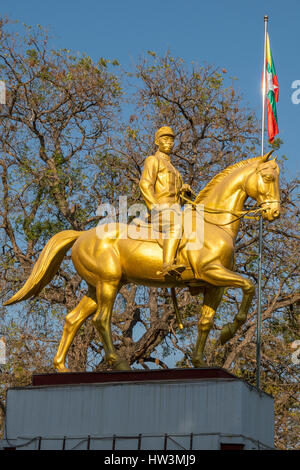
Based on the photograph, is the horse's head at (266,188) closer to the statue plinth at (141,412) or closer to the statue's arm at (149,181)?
the statue's arm at (149,181)

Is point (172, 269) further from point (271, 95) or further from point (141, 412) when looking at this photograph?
point (271, 95)

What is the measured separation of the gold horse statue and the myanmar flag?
4.65 meters

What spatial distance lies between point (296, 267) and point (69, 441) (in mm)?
9918

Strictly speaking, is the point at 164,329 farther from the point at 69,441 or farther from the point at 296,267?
the point at 69,441

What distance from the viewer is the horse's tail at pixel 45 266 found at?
46.2 feet

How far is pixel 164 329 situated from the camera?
2077cm

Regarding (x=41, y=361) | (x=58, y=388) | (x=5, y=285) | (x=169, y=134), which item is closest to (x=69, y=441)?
(x=58, y=388)

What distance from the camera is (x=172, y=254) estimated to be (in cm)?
1306

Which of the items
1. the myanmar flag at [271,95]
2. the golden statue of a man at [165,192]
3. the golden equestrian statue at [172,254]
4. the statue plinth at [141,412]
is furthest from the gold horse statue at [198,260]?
the myanmar flag at [271,95]

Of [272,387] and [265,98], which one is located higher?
[265,98]

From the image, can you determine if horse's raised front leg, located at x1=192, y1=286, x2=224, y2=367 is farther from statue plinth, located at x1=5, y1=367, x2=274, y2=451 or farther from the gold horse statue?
statue plinth, located at x1=5, y1=367, x2=274, y2=451

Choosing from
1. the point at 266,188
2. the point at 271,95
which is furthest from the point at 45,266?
the point at 271,95

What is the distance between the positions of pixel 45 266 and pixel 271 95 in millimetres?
6996
